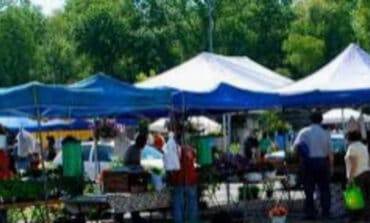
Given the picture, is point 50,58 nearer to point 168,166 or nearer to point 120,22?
point 120,22

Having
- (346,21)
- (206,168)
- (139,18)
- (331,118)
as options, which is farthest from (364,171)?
(139,18)

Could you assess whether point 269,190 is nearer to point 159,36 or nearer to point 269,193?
point 269,193

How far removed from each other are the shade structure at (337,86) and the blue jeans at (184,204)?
3.13 metres

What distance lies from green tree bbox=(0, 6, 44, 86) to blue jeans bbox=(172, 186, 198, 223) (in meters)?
48.6

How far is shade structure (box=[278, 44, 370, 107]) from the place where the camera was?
17.6 m

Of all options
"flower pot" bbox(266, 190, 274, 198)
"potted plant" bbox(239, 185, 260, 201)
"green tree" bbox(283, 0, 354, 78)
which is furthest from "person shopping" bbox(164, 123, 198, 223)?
"green tree" bbox(283, 0, 354, 78)

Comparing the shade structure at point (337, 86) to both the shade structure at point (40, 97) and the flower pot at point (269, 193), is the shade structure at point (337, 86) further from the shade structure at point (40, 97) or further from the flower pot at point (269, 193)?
the shade structure at point (40, 97)

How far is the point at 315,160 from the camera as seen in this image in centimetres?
1658

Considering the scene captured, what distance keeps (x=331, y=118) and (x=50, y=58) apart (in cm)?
3682

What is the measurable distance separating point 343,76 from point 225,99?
310 cm

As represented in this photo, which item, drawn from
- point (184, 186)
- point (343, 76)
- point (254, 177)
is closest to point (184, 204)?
point (184, 186)

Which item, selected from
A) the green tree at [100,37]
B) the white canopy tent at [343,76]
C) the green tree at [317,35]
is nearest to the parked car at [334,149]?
the white canopy tent at [343,76]

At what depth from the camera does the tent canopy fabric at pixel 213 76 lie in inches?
777

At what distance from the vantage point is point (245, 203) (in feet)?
64.0
